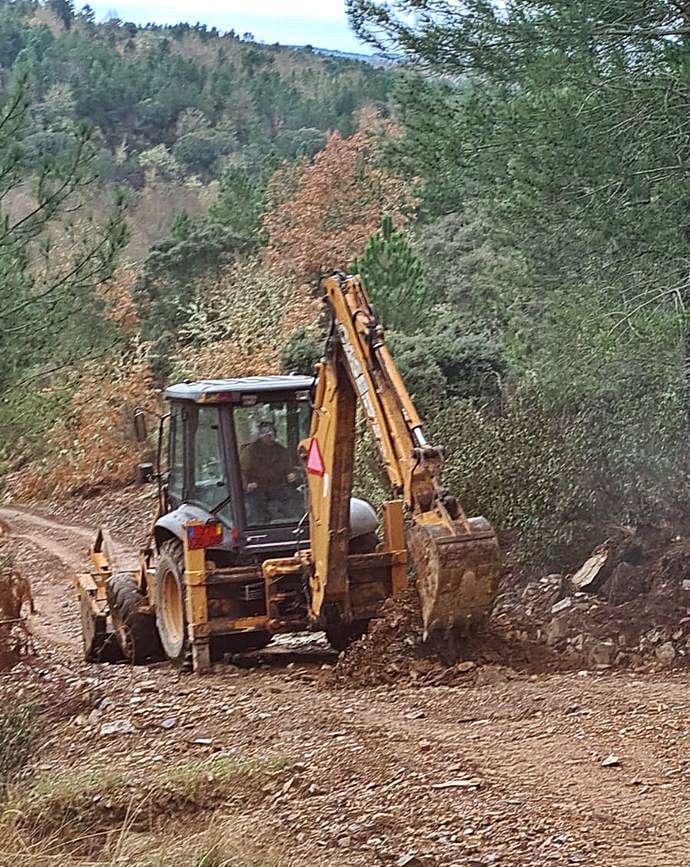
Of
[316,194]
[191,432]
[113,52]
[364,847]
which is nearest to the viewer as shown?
[364,847]

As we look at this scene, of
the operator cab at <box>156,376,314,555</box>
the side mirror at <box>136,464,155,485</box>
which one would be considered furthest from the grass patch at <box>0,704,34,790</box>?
the side mirror at <box>136,464,155,485</box>

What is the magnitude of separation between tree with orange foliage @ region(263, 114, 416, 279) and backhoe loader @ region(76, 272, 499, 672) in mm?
19590

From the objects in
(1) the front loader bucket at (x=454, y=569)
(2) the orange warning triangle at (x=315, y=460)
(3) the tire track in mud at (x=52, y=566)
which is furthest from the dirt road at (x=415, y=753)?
(3) the tire track in mud at (x=52, y=566)

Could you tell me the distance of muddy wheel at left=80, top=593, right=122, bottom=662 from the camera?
1058 cm

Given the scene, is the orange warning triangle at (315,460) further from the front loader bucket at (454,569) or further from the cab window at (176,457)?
the cab window at (176,457)

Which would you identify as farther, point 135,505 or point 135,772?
point 135,505

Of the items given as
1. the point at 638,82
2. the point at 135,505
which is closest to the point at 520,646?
the point at 638,82

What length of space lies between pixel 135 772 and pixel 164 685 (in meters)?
2.07

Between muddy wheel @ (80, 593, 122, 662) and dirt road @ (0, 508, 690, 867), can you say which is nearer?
dirt road @ (0, 508, 690, 867)

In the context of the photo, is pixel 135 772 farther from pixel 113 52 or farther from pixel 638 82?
pixel 113 52

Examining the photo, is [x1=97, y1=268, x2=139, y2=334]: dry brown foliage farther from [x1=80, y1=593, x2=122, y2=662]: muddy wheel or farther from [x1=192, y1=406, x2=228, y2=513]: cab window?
[x1=192, y1=406, x2=228, y2=513]: cab window

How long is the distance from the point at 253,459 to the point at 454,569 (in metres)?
2.58

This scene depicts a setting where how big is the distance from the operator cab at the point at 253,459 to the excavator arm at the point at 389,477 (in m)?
0.55

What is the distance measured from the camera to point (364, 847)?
16.1ft
